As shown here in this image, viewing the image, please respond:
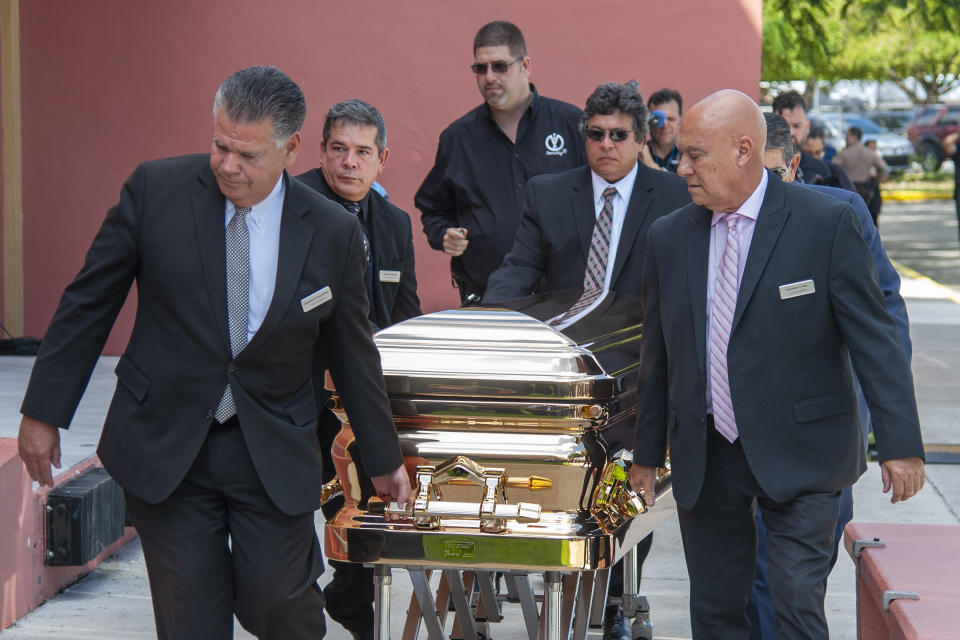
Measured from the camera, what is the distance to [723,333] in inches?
132

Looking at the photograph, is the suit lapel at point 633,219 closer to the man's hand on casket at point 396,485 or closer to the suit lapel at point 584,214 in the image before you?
→ the suit lapel at point 584,214

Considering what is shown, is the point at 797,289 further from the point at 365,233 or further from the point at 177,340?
the point at 365,233

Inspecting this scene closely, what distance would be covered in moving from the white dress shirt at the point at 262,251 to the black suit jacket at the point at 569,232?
1329 millimetres

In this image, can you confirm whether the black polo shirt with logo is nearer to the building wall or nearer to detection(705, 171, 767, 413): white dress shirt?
detection(705, 171, 767, 413): white dress shirt

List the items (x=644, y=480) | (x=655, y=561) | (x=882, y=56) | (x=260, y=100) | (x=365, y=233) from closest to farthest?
(x=260, y=100), (x=644, y=480), (x=365, y=233), (x=655, y=561), (x=882, y=56)

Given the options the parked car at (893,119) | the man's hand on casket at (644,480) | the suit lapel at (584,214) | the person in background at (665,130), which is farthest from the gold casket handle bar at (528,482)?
the parked car at (893,119)

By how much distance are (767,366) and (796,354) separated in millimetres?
76

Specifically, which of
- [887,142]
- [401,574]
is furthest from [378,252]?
[887,142]

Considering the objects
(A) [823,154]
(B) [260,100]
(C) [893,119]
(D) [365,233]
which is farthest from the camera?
(C) [893,119]

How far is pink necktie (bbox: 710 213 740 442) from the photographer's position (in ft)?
11.0

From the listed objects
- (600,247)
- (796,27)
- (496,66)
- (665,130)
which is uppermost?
(796,27)

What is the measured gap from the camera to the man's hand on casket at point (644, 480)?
11.6 feet

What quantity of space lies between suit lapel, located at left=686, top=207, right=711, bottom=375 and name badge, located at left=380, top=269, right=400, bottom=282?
4.00 feet

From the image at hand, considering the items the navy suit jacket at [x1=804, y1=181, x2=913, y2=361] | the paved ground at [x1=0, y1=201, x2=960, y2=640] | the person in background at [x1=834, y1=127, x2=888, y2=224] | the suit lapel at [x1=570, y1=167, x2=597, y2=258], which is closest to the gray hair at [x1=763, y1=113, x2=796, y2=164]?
the navy suit jacket at [x1=804, y1=181, x2=913, y2=361]
